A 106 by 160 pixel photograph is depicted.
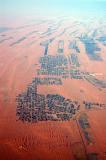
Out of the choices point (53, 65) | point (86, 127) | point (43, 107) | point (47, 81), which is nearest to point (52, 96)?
point (43, 107)

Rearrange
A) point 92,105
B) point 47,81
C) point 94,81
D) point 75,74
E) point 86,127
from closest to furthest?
point 86,127 → point 92,105 → point 47,81 → point 94,81 → point 75,74

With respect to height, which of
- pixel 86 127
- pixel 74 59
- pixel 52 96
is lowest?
pixel 86 127

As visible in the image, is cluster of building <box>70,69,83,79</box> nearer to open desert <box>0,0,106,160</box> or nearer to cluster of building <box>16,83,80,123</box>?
open desert <box>0,0,106,160</box>

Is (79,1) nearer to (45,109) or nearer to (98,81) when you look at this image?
(98,81)

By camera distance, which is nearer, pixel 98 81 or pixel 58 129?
pixel 58 129

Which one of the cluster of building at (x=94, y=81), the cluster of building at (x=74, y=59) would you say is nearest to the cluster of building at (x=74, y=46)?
the cluster of building at (x=74, y=59)

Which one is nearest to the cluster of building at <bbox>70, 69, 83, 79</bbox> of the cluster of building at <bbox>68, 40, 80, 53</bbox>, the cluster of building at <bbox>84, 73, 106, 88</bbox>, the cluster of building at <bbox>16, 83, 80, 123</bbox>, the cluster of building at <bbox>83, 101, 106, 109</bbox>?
the cluster of building at <bbox>84, 73, 106, 88</bbox>

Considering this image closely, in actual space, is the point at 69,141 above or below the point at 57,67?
below

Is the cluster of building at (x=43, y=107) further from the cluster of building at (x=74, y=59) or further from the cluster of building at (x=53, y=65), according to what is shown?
the cluster of building at (x=74, y=59)

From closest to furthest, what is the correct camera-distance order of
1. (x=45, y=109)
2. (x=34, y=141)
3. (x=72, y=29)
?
(x=34, y=141) < (x=45, y=109) < (x=72, y=29)

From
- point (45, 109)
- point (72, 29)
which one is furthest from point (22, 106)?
point (72, 29)

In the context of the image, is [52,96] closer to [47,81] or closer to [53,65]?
[47,81]
